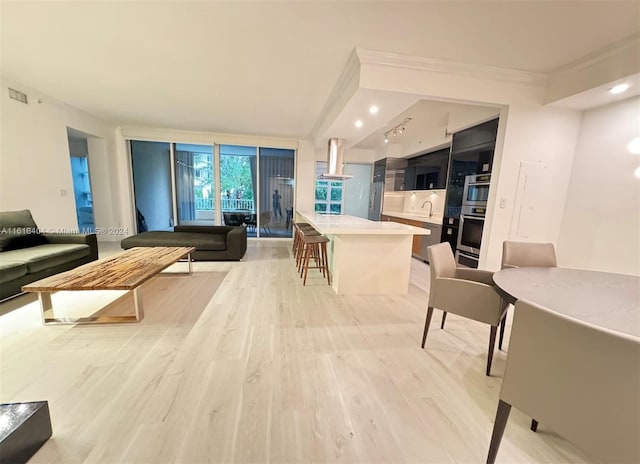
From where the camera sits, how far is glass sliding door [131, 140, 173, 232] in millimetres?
5875

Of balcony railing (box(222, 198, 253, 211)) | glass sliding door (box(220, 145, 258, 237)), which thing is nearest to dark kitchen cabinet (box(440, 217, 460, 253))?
glass sliding door (box(220, 145, 258, 237))

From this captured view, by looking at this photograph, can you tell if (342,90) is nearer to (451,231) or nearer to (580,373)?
(451,231)

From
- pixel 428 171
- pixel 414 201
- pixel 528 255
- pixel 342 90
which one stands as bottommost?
pixel 528 255

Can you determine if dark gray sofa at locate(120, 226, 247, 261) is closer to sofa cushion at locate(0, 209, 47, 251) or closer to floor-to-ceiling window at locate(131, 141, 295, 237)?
sofa cushion at locate(0, 209, 47, 251)

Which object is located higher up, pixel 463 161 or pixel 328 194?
pixel 463 161

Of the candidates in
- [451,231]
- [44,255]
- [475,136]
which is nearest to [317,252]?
[451,231]

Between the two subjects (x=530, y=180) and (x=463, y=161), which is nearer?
(x=530, y=180)

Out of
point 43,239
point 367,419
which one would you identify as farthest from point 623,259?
point 43,239

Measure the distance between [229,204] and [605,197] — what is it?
21.9 feet

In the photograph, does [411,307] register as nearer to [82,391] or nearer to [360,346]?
[360,346]

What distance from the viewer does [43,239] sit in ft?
10.8

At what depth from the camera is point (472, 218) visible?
3602mm

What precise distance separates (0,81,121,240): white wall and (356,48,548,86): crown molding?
4.82 metres

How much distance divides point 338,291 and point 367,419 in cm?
A: 169
